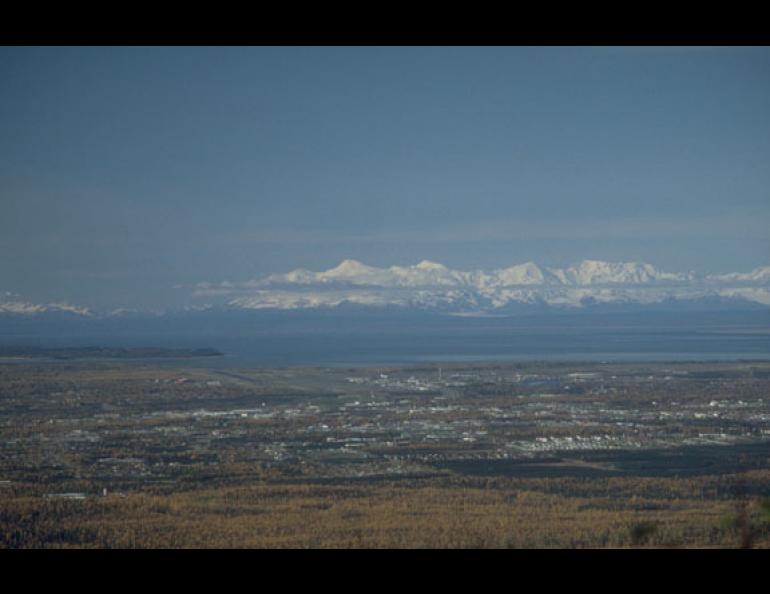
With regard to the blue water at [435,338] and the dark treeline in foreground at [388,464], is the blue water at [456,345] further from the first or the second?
the dark treeline in foreground at [388,464]

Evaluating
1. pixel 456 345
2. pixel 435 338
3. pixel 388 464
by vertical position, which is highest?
pixel 435 338

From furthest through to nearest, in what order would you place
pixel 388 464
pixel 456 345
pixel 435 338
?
pixel 435 338, pixel 456 345, pixel 388 464

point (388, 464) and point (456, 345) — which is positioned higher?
point (456, 345)

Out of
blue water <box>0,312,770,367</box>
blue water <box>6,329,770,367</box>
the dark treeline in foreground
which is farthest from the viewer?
blue water <box>0,312,770,367</box>

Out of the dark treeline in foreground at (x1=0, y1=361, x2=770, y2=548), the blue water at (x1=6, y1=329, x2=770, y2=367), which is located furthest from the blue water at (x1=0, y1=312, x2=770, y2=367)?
the dark treeline in foreground at (x1=0, y1=361, x2=770, y2=548)

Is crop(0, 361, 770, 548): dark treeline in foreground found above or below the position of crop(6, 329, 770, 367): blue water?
below

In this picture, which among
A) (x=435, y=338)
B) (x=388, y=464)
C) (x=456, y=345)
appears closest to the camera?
(x=388, y=464)

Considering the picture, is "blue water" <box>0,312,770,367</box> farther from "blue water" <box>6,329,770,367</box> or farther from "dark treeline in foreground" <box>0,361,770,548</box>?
"dark treeline in foreground" <box>0,361,770,548</box>

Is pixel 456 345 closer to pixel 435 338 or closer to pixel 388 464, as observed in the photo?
pixel 435 338

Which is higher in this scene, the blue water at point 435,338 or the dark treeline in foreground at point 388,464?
the blue water at point 435,338

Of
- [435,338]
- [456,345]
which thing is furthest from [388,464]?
[435,338]

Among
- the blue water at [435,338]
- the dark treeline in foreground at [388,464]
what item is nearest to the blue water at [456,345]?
the blue water at [435,338]
